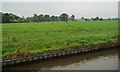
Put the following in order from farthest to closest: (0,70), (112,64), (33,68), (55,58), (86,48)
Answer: (86,48) < (55,58) < (112,64) < (33,68) < (0,70)

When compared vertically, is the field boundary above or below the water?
above

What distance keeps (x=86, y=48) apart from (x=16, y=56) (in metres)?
12.1

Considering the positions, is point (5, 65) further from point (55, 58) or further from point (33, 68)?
point (55, 58)

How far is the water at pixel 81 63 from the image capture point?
23.3 metres

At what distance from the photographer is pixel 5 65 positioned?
22359mm

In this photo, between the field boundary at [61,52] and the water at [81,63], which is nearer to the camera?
the field boundary at [61,52]

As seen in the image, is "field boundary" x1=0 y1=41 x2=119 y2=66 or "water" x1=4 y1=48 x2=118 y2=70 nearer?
"field boundary" x1=0 y1=41 x2=119 y2=66

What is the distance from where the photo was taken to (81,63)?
26.0 metres

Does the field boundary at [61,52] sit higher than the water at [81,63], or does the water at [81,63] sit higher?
the field boundary at [61,52]

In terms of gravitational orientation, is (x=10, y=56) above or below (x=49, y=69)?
above

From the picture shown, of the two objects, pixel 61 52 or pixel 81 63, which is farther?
pixel 61 52

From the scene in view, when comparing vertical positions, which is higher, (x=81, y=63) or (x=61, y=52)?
(x=61, y=52)

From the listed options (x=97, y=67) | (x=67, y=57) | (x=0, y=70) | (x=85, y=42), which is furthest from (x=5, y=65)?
(x=85, y=42)

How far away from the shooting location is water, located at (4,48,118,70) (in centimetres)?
2331
